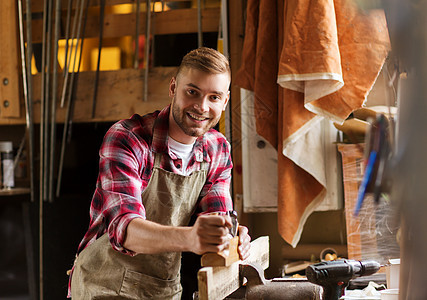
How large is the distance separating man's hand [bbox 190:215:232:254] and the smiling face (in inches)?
20.8

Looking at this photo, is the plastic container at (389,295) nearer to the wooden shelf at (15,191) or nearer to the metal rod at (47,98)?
the metal rod at (47,98)

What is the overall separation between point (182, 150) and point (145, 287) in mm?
471

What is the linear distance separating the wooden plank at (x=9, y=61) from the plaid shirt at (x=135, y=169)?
5.44 feet

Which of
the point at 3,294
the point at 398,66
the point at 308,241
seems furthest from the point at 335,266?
the point at 3,294

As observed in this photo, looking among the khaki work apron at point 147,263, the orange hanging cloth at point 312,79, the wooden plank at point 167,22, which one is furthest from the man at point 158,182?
the wooden plank at point 167,22

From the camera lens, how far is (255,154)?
2695mm

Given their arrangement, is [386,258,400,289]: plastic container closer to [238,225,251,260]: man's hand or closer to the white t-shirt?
[238,225,251,260]: man's hand

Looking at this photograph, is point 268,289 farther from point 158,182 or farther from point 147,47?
point 147,47

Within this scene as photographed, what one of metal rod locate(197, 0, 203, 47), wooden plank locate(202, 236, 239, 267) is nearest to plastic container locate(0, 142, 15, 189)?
metal rod locate(197, 0, 203, 47)

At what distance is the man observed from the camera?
5.35 feet

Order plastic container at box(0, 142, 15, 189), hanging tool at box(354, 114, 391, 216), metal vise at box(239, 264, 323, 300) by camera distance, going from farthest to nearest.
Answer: plastic container at box(0, 142, 15, 189) < metal vise at box(239, 264, 323, 300) < hanging tool at box(354, 114, 391, 216)

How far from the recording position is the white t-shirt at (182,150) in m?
1.85

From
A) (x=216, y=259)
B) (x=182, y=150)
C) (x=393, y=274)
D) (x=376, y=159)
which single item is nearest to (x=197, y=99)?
(x=182, y=150)

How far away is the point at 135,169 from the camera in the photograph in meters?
1.67
